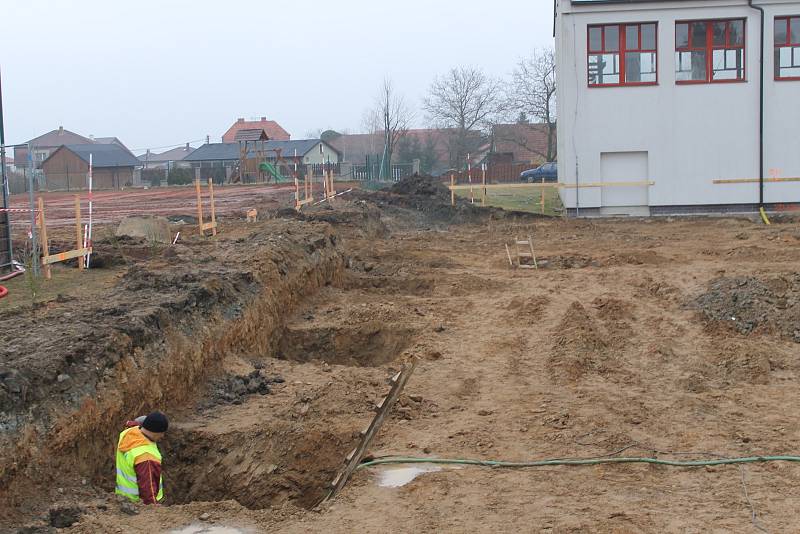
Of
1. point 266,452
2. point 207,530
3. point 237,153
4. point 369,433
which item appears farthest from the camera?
point 237,153

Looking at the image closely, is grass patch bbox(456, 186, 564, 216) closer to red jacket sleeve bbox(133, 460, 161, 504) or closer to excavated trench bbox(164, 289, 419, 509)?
excavated trench bbox(164, 289, 419, 509)

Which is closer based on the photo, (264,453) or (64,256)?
(264,453)

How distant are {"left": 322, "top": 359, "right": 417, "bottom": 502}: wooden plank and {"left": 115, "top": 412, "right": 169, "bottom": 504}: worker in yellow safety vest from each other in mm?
1421

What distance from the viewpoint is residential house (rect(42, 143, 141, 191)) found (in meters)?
63.6

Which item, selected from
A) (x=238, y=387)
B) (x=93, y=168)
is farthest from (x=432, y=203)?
(x=93, y=168)

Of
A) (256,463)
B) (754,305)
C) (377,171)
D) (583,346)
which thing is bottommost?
(256,463)

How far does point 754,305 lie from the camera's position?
42.0 ft

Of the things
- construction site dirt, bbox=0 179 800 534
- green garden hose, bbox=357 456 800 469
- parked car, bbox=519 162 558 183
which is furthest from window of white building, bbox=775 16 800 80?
green garden hose, bbox=357 456 800 469

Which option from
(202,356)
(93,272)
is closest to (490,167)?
(93,272)

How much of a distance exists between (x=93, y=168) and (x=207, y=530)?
A: 7132cm

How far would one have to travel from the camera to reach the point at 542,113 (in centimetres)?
6397

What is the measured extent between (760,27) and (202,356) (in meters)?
25.0

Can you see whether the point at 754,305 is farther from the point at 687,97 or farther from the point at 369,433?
the point at 687,97

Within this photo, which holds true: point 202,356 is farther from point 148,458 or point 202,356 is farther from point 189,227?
point 189,227
